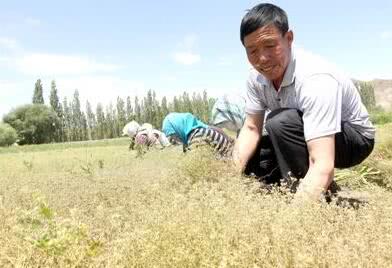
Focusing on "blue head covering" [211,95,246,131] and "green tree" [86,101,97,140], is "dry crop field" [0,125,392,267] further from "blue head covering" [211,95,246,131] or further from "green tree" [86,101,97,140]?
"green tree" [86,101,97,140]

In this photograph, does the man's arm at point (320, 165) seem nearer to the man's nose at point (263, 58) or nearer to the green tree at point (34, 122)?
the man's nose at point (263, 58)

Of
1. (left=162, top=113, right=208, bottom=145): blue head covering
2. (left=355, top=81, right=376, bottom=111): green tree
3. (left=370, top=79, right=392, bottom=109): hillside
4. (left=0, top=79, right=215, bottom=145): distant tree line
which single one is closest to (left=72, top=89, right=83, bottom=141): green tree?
(left=0, top=79, right=215, bottom=145): distant tree line

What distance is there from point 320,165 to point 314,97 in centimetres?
38

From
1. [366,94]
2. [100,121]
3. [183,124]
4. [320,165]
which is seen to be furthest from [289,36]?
[366,94]

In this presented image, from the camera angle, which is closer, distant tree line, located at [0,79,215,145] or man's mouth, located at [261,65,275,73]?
man's mouth, located at [261,65,275,73]

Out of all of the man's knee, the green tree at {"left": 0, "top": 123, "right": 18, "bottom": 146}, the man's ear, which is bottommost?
the green tree at {"left": 0, "top": 123, "right": 18, "bottom": 146}

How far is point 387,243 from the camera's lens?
5.70 feet

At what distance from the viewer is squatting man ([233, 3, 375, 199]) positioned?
9.43 ft

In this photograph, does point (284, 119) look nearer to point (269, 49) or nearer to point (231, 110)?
point (269, 49)

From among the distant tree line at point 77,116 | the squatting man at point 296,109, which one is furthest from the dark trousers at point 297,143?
the distant tree line at point 77,116

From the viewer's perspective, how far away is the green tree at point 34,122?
56906 millimetres

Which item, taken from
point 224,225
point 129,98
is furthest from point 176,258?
point 129,98

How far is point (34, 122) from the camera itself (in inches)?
2240

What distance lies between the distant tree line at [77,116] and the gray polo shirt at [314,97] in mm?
48209
